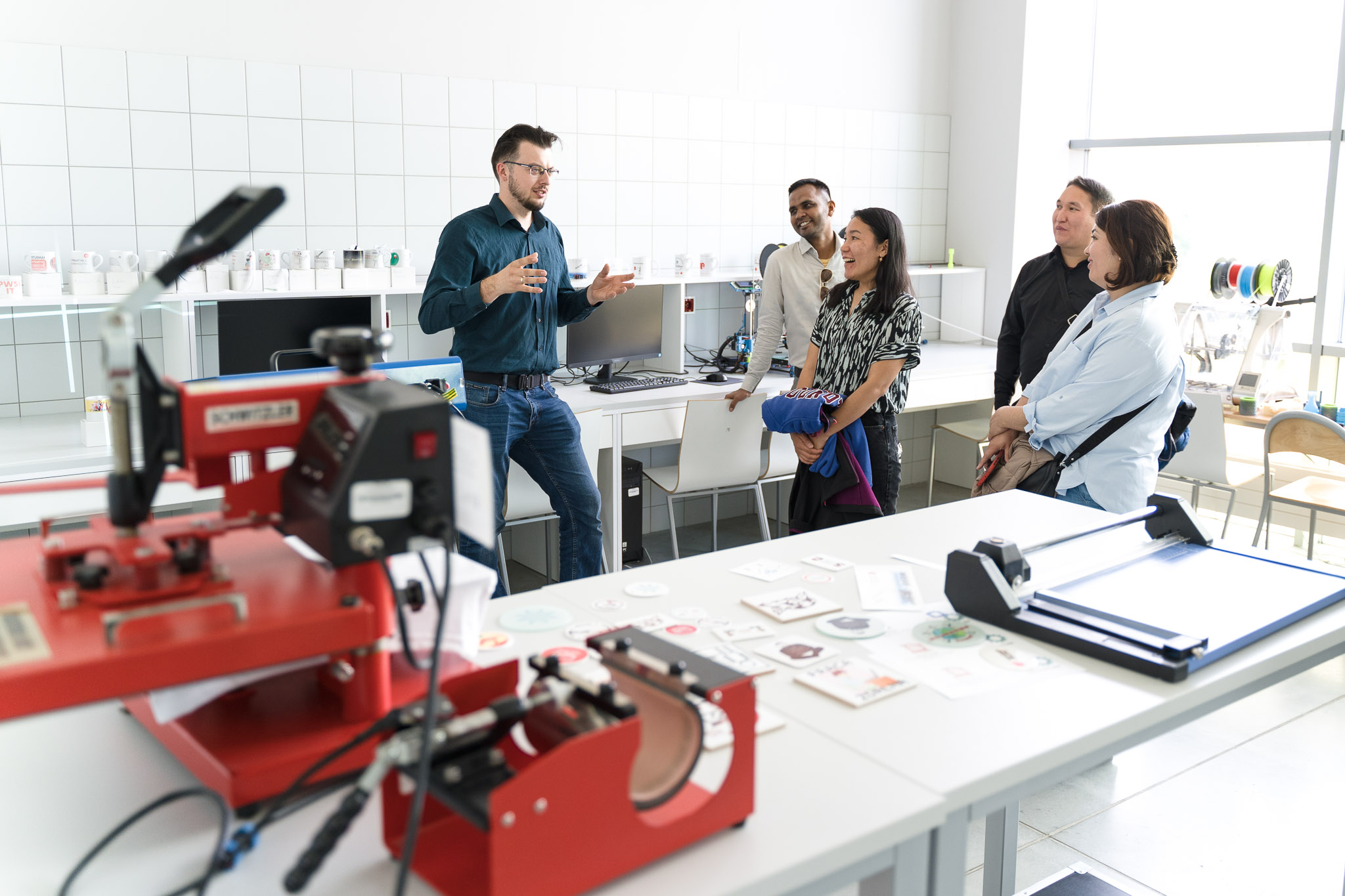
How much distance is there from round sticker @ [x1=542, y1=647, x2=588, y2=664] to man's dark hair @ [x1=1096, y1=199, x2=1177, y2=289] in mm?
1793

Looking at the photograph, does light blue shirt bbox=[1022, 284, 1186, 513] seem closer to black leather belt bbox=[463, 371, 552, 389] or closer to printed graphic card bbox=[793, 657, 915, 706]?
printed graphic card bbox=[793, 657, 915, 706]

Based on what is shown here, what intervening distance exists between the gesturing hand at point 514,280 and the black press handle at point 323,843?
2.29 m

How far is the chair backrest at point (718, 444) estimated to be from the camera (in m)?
4.02

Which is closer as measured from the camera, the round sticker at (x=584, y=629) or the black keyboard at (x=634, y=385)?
the round sticker at (x=584, y=629)

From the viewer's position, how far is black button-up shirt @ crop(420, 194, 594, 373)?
318cm

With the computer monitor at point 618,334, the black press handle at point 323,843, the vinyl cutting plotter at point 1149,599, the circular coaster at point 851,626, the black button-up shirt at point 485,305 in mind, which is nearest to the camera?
the black press handle at point 323,843

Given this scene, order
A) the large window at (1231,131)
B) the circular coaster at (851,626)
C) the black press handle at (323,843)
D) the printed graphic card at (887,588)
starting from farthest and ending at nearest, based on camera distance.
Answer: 1. the large window at (1231,131)
2. the printed graphic card at (887,588)
3. the circular coaster at (851,626)
4. the black press handle at (323,843)

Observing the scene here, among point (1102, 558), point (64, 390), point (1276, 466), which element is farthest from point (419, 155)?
point (1276, 466)

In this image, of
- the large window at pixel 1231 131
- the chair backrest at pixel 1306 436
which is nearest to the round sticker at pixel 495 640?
the chair backrest at pixel 1306 436

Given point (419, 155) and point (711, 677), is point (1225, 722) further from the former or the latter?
point (419, 155)

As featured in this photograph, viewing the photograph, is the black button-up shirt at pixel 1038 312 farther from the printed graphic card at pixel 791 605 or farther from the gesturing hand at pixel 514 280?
the printed graphic card at pixel 791 605

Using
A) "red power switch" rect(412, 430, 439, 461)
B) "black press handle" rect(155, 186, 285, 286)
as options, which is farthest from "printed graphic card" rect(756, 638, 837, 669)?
"black press handle" rect(155, 186, 285, 286)

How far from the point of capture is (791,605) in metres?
1.73

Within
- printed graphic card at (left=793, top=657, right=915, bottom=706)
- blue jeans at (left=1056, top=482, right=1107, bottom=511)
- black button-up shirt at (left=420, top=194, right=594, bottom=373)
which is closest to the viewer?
printed graphic card at (left=793, top=657, right=915, bottom=706)
